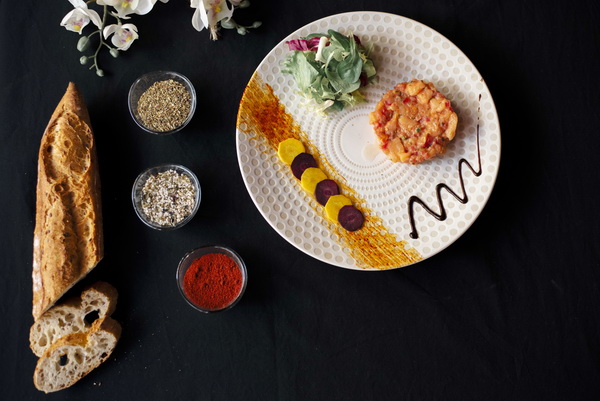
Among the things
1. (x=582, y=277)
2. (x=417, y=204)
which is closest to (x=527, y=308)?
(x=582, y=277)

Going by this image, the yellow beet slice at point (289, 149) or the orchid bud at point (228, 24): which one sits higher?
the orchid bud at point (228, 24)

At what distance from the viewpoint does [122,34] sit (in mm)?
2676

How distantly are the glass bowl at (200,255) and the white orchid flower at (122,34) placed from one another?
1.10 meters

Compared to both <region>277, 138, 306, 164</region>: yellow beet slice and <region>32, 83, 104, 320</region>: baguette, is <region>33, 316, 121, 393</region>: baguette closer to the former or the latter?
<region>32, 83, 104, 320</region>: baguette

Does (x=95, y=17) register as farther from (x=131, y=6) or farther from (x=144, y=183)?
(x=144, y=183)

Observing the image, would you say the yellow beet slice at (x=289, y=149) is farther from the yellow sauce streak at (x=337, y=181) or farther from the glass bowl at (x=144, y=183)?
the glass bowl at (x=144, y=183)

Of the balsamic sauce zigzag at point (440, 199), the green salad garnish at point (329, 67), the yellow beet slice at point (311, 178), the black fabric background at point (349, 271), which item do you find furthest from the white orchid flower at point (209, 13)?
the balsamic sauce zigzag at point (440, 199)

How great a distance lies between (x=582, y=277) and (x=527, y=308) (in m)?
0.30

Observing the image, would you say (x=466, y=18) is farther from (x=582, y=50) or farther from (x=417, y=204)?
(x=417, y=204)

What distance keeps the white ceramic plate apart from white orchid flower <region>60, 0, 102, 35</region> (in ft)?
2.84

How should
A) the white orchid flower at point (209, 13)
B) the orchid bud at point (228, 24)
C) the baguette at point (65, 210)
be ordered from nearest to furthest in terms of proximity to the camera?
the baguette at point (65, 210), the white orchid flower at point (209, 13), the orchid bud at point (228, 24)

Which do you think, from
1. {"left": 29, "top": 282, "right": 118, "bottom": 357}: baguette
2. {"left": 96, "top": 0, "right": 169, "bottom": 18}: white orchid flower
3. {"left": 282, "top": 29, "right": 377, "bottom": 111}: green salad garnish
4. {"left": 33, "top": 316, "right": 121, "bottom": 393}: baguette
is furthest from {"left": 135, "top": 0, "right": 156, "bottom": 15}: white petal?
{"left": 33, "top": 316, "right": 121, "bottom": 393}: baguette

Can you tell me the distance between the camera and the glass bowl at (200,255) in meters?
2.52

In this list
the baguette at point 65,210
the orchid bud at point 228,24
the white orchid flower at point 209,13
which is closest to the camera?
the baguette at point 65,210
